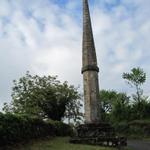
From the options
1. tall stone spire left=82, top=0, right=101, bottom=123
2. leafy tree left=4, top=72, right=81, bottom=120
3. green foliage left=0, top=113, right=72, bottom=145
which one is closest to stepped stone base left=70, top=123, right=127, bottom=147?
tall stone spire left=82, top=0, right=101, bottom=123

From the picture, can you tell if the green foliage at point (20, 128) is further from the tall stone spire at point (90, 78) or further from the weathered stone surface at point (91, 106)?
the tall stone spire at point (90, 78)

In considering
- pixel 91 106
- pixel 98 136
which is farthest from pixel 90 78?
pixel 98 136

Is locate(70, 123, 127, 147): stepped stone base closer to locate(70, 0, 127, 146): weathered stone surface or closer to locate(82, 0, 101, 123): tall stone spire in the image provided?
locate(70, 0, 127, 146): weathered stone surface

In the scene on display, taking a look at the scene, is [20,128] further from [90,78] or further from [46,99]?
[46,99]

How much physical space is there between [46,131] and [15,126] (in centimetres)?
846

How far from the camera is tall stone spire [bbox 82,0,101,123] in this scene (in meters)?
25.2

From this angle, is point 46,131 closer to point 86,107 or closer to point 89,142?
point 86,107

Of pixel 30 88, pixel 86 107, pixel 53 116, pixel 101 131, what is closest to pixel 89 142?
pixel 101 131

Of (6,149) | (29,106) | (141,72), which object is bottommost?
(6,149)

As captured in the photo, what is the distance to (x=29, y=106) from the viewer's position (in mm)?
42906

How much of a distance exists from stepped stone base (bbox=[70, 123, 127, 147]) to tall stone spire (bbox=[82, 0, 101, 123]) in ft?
4.38

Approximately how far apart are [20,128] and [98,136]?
5.89 metres

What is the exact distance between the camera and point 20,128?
61.5 ft

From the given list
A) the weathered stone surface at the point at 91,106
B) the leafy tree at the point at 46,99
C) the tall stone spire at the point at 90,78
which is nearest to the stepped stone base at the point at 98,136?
the weathered stone surface at the point at 91,106
